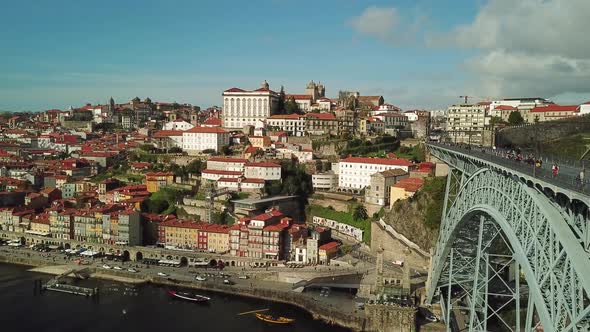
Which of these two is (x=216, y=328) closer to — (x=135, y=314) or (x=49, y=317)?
(x=135, y=314)

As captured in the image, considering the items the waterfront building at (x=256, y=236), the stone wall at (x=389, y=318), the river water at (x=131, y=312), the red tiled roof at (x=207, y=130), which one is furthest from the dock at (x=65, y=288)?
the red tiled roof at (x=207, y=130)

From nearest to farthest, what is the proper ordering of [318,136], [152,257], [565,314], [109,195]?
[565,314] < [152,257] < [109,195] < [318,136]

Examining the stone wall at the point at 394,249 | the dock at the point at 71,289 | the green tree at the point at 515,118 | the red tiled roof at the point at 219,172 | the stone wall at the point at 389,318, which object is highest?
the green tree at the point at 515,118

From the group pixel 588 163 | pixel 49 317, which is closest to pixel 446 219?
pixel 588 163

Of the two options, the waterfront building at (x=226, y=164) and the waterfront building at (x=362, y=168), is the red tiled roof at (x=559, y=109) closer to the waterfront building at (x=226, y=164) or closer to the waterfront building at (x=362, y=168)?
the waterfront building at (x=362, y=168)

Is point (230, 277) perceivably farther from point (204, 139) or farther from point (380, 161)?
point (204, 139)

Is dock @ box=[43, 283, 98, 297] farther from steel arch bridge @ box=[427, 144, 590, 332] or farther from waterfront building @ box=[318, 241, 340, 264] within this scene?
steel arch bridge @ box=[427, 144, 590, 332]

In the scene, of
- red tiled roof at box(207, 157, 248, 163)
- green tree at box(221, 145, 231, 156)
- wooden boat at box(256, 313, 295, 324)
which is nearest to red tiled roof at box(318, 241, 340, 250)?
wooden boat at box(256, 313, 295, 324)
